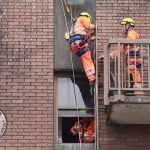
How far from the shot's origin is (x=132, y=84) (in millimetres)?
9750

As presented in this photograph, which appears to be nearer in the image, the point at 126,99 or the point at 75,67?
the point at 126,99

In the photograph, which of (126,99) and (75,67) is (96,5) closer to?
(75,67)

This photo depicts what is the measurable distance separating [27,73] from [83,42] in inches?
52.1

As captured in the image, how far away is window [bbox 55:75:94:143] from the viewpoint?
1037cm

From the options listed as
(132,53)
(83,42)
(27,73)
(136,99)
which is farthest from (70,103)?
(136,99)

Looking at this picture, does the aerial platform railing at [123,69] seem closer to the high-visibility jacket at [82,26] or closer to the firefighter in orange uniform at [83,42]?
the firefighter in orange uniform at [83,42]

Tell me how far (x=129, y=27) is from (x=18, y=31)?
228cm

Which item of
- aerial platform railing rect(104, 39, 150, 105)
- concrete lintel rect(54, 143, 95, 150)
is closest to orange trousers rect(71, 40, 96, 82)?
aerial platform railing rect(104, 39, 150, 105)

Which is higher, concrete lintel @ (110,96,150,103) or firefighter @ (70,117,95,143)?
concrete lintel @ (110,96,150,103)

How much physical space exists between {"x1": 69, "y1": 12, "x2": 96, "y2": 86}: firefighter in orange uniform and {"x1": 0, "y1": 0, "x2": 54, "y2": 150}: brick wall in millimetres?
671

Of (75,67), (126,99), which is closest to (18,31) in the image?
(75,67)

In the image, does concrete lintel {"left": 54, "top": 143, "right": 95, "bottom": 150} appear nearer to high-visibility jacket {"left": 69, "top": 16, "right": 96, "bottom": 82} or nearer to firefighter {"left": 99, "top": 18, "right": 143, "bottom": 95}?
high-visibility jacket {"left": 69, "top": 16, "right": 96, "bottom": 82}

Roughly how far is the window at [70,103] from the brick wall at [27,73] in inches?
12.7

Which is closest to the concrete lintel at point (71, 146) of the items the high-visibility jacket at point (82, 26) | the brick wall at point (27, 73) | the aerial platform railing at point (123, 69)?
the brick wall at point (27, 73)
